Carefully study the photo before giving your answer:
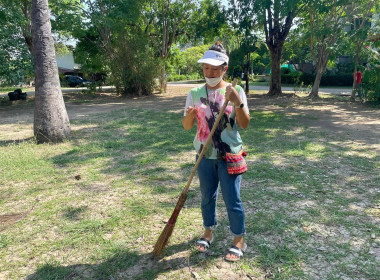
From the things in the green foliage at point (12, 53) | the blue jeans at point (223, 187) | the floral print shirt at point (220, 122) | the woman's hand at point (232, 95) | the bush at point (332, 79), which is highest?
the green foliage at point (12, 53)

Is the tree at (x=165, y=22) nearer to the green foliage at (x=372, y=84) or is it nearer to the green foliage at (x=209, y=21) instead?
the green foliage at (x=209, y=21)

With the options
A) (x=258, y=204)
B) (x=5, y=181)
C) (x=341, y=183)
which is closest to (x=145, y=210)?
(x=258, y=204)

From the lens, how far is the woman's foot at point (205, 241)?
299cm

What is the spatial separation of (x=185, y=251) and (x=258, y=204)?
1.37 meters

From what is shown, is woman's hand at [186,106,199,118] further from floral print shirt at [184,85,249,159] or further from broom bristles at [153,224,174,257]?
broom bristles at [153,224,174,257]

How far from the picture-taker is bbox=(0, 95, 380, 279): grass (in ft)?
9.19

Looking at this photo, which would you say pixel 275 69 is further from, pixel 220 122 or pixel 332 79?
pixel 220 122

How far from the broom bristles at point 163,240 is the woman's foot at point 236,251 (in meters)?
0.58

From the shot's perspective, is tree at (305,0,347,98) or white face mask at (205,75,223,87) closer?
white face mask at (205,75,223,87)

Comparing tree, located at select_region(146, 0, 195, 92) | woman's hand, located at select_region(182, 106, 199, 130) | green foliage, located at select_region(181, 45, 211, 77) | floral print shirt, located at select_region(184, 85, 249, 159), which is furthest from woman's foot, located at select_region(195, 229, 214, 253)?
green foliage, located at select_region(181, 45, 211, 77)

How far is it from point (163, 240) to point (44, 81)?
5.72 metres

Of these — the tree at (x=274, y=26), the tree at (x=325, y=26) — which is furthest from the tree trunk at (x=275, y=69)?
the tree at (x=325, y=26)

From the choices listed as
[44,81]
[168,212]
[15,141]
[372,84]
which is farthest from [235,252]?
[372,84]

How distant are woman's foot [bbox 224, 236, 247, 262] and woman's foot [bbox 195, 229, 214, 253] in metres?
0.23
